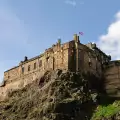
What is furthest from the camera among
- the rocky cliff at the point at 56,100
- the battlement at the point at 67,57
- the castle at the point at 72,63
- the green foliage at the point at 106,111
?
the castle at the point at 72,63

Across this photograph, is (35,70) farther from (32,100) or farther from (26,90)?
(32,100)

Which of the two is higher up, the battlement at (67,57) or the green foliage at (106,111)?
the battlement at (67,57)

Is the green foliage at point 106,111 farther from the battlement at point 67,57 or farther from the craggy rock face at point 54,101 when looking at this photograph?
the battlement at point 67,57

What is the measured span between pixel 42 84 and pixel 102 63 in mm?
13808

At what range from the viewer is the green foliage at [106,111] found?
223ft

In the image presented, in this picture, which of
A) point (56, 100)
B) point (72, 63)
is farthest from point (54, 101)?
point (72, 63)

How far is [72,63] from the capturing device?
77.6 metres

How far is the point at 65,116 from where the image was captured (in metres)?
68.2

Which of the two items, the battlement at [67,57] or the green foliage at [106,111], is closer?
the green foliage at [106,111]

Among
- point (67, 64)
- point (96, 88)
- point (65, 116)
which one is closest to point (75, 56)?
point (67, 64)

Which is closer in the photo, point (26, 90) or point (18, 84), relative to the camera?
point (26, 90)

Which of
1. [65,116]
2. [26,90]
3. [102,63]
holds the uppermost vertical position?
[102,63]

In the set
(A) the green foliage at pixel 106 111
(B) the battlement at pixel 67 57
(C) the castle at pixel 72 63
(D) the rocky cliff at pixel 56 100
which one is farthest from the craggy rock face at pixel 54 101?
(C) the castle at pixel 72 63

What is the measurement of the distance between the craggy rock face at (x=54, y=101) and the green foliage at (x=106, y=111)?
1.38 meters
